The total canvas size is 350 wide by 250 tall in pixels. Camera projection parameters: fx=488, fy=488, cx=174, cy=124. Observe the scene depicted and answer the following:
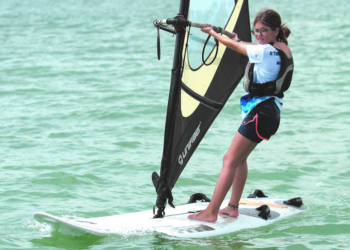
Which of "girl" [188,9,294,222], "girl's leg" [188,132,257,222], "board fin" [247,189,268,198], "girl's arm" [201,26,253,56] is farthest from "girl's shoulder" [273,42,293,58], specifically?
"board fin" [247,189,268,198]

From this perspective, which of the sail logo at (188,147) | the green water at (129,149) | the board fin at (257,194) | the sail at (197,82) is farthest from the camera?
the board fin at (257,194)

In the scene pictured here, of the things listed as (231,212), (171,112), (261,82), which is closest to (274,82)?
(261,82)

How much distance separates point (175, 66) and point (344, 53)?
42.8 ft

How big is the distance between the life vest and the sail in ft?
1.33

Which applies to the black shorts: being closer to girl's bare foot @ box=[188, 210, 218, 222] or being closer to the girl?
the girl

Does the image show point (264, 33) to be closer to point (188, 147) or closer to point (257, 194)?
point (188, 147)

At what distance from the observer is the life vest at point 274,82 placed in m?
3.55

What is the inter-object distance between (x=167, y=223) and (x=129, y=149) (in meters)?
3.18

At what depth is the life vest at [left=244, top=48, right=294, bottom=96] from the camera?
3.55m

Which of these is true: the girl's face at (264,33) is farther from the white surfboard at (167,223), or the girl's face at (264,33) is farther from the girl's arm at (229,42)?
the white surfboard at (167,223)

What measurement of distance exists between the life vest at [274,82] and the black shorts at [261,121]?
99 millimetres

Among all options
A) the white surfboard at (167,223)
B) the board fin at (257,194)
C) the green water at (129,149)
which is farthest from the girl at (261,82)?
the board fin at (257,194)

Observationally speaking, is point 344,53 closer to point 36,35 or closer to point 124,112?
point 124,112

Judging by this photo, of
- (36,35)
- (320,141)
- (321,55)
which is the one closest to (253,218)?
(320,141)
